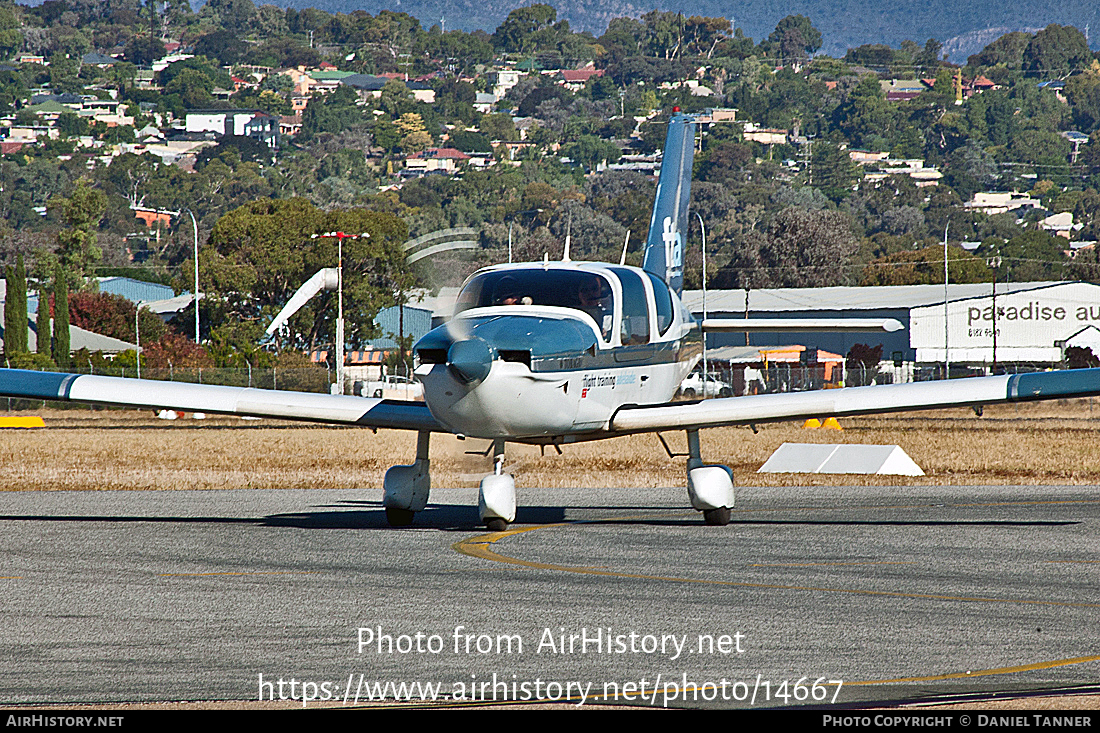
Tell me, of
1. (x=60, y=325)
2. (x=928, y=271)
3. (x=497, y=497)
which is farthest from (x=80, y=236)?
(x=497, y=497)

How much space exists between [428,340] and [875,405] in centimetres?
495

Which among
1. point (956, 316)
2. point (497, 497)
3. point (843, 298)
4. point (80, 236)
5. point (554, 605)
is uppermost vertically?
point (554, 605)

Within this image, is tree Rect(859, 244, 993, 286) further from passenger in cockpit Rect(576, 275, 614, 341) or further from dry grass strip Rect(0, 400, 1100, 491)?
passenger in cockpit Rect(576, 275, 614, 341)

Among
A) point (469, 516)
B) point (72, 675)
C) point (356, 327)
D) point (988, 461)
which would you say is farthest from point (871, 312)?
point (72, 675)

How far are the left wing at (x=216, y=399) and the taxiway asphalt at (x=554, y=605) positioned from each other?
4.07 ft

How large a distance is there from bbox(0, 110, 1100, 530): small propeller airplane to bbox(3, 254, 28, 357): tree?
54.2 meters

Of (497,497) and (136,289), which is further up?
(497,497)

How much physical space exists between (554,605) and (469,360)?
312 cm

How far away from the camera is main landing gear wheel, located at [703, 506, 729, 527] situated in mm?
15786

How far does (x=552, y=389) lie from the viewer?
1371cm

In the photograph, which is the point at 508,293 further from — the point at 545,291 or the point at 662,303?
the point at 662,303

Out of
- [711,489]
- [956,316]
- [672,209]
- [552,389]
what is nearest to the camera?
[552,389]

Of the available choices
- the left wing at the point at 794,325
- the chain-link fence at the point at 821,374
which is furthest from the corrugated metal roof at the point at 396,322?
the left wing at the point at 794,325

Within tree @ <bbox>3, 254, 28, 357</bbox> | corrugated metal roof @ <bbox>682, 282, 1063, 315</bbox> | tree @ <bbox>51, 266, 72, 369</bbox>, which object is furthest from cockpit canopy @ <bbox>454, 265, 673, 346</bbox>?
corrugated metal roof @ <bbox>682, 282, 1063, 315</bbox>
